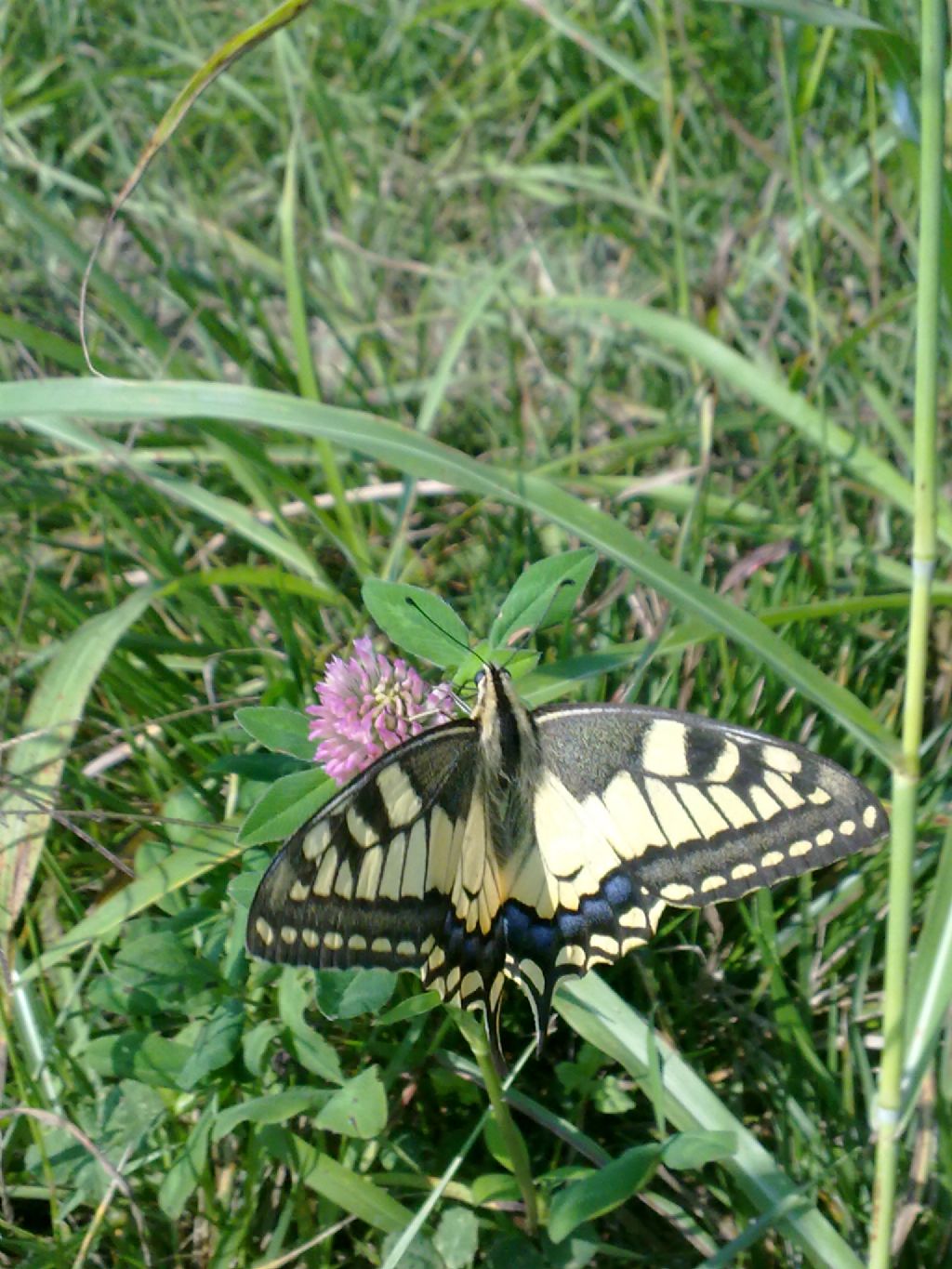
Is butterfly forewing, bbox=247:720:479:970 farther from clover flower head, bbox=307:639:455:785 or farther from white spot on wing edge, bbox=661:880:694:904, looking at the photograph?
white spot on wing edge, bbox=661:880:694:904

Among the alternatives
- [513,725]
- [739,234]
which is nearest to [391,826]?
[513,725]

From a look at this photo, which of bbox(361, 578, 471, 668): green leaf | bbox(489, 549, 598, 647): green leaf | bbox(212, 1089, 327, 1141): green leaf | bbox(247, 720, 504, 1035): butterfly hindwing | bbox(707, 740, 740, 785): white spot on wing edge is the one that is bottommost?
bbox(212, 1089, 327, 1141): green leaf

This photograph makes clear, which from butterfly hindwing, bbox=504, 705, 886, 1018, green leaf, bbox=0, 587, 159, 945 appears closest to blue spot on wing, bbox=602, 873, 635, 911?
butterfly hindwing, bbox=504, 705, 886, 1018

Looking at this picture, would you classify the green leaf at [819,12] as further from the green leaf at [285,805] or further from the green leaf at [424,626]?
the green leaf at [285,805]

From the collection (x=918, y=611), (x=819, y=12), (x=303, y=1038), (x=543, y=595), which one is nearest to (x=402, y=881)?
(x=303, y=1038)

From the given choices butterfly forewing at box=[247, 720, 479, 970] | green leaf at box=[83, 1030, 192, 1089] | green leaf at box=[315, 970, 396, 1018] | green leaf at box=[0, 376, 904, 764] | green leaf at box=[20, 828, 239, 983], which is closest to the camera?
green leaf at box=[0, 376, 904, 764]

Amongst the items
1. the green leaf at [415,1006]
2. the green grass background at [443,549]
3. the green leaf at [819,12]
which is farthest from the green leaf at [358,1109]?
the green leaf at [819,12]
